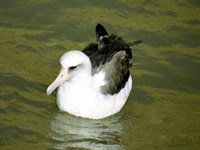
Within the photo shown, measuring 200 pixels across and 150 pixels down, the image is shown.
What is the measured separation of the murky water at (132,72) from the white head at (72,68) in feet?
2.82

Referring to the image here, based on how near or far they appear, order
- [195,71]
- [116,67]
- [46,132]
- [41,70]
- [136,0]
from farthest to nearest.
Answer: [136,0] → [195,71] → [41,70] → [116,67] → [46,132]

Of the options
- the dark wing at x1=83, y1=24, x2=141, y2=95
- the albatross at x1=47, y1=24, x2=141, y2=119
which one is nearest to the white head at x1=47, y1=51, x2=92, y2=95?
the albatross at x1=47, y1=24, x2=141, y2=119

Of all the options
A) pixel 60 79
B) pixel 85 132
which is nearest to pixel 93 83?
pixel 60 79

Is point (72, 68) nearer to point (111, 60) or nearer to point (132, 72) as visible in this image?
point (111, 60)

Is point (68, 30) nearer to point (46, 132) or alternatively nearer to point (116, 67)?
point (116, 67)

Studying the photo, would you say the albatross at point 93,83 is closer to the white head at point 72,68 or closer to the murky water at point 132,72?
the white head at point 72,68

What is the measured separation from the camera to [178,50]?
11.4 m

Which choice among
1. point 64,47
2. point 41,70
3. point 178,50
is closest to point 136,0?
point 178,50

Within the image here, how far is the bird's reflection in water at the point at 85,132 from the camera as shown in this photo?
23.7 feet

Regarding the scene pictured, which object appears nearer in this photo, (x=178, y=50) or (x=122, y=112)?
(x=122, y=112)

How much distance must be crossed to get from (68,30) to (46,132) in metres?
4.80

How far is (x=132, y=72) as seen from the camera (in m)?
10.2

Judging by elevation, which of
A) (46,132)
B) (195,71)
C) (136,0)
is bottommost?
(46,132)

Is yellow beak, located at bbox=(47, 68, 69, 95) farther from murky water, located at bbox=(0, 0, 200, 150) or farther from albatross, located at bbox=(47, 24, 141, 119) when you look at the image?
murky water, located at bbox=(0, 0, 200, 150)
